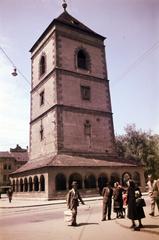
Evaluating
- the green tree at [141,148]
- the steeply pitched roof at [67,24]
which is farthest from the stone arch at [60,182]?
the green tree at [141,148]

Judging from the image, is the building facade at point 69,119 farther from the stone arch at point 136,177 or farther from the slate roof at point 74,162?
the stone arch at point 136,177

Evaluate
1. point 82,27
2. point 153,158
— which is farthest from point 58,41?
point 153,158

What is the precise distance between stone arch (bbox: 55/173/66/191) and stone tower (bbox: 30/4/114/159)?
2.77 meters

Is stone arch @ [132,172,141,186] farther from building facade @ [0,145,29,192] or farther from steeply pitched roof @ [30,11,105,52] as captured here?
building facade @ [0,145,29,192]

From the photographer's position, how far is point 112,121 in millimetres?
33562

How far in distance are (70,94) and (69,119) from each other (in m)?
3.10

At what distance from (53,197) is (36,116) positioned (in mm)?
12384

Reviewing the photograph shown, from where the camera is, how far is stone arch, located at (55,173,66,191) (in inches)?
1047

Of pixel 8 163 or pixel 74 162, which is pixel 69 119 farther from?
pixel 8 163

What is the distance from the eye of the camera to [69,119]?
98.9 ft

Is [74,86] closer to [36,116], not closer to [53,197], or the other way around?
[36,116]

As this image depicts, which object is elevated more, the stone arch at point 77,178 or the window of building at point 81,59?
the window of building at point 81,59

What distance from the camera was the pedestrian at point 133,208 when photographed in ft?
29.5

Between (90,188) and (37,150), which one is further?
(37,150)
